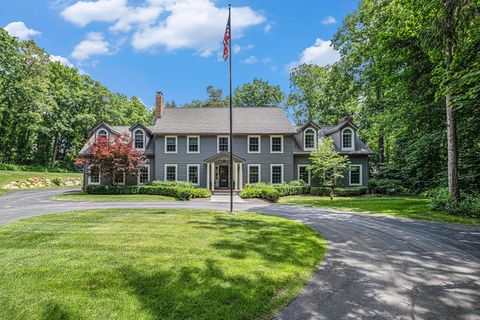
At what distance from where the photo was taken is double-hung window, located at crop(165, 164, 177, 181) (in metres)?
24.9

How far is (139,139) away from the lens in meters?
25.9

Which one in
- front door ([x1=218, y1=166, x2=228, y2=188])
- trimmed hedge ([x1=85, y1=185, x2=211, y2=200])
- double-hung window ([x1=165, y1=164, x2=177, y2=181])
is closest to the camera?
trimmed hedge ([x1=85, y1=185, x2=211, y2=200])

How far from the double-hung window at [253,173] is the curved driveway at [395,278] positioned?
16.1m

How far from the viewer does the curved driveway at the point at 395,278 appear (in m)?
3.88

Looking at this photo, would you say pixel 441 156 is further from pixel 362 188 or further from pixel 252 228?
pixel 252 228

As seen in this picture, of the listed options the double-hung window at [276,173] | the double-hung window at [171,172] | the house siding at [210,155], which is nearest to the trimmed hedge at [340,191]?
the house siding at [210,155]

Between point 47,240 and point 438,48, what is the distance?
1472 centimetres

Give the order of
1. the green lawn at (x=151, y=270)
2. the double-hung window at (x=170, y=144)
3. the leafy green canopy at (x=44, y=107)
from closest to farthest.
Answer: the green lawn at (x=151, y=270)
the double-hung window at (x=170, y=144)
the leafy green canopy at (x=44, y=107)

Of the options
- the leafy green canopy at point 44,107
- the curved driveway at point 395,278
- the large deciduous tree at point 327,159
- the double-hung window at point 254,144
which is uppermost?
the leafy green canopy at point 44,107

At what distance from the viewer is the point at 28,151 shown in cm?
4122

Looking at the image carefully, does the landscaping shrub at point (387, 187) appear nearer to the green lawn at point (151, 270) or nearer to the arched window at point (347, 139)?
the arched window at point (347, 139)

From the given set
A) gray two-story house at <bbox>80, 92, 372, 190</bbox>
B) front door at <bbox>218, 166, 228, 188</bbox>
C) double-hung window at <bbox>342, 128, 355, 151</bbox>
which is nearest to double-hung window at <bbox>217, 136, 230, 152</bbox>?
gray two-story house at <bbox>80, 92, 372, 190</bbox>

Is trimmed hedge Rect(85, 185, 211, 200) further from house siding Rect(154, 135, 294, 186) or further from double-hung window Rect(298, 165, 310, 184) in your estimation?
double-hung window Rect(298, 165, 310, 184)

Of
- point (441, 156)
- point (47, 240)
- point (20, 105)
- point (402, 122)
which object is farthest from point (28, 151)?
point (441, 156)
